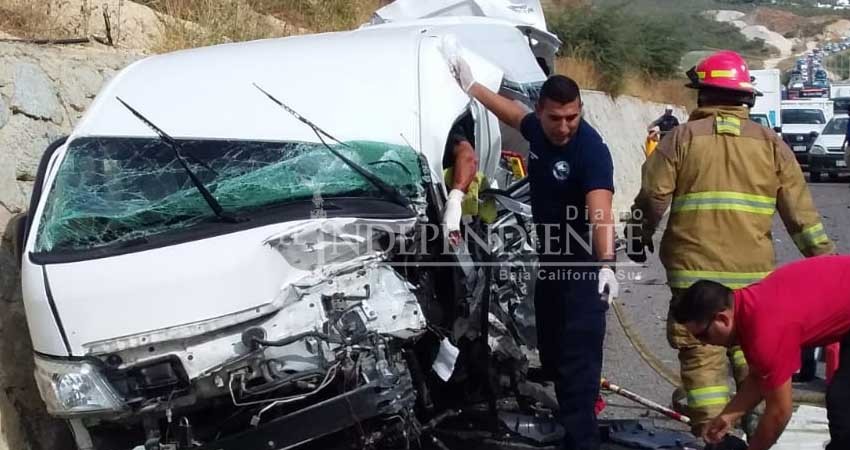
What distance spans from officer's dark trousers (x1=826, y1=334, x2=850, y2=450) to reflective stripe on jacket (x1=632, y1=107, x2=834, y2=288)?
84cm

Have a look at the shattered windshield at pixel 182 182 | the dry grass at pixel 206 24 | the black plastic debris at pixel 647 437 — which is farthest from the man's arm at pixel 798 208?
the dry grass at pixel 206 24

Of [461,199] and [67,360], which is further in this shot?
[461,199]

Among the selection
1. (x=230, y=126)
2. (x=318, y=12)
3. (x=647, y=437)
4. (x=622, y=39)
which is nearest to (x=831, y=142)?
(x=622, y=39)

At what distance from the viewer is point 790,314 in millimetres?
3443

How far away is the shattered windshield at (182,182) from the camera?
179 inches

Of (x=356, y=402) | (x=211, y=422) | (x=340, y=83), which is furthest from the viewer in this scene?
(x=340, y=83)

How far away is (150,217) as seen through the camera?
4574mm

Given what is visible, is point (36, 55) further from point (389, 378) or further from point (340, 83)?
point (389, 378)

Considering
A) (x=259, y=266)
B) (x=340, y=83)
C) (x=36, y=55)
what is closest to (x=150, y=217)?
(x=259, y=266)

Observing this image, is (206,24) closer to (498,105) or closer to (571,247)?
(498,105)

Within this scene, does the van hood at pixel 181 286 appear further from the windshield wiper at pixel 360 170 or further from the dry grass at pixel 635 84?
the dry grass at pixel 635 84

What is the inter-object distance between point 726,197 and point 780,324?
1.18 metres

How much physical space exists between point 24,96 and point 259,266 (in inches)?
118

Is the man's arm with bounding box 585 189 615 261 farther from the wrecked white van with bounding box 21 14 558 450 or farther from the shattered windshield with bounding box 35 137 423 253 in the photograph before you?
the shattered windshield with bounding box 35 137 423 253
